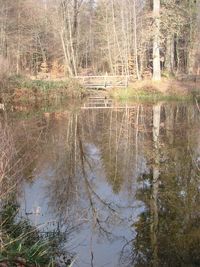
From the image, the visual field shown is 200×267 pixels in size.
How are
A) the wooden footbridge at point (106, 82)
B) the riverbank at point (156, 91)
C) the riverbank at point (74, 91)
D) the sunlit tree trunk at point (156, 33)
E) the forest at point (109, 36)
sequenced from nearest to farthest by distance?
the riverbank at point (74, 91) → the riverbank at point (156, 91) → the sunlit tree trunk at point (156, 33) → the wooden footbridge at point (106, 82) → the forest at point (109, 36)

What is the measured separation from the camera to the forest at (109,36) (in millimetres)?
34656

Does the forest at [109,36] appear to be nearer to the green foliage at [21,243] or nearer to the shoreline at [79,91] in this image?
the shoreline at [79,91]

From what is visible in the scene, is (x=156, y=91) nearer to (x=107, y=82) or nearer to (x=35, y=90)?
(x=107, y=82)

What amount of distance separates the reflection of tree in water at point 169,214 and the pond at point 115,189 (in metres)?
0.02

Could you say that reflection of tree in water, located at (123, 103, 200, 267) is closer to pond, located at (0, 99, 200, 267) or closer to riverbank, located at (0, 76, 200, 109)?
pond, located at (0, 99, 200, 267)

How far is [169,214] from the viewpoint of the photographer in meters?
8.38

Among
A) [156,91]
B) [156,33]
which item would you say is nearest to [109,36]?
[156,33]

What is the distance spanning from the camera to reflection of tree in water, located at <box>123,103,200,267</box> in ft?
22.6

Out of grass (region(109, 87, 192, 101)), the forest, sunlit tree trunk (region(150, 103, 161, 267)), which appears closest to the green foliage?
sunlit tree trunk (region(150, 103, 161, 267))

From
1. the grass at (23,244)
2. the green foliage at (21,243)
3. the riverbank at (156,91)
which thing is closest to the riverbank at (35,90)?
the riverbank at (156,91)

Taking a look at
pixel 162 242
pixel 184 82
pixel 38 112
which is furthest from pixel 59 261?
pixel 184 82

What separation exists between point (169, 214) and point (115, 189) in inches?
83.6

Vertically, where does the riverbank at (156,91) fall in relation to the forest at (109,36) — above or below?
below

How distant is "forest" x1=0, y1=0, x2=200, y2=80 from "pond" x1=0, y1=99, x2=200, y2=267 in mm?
16420
